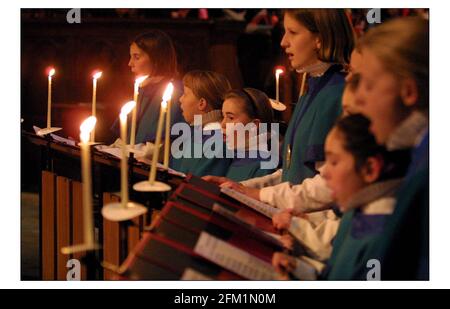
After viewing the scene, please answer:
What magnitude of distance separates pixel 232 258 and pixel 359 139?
558 millimetres

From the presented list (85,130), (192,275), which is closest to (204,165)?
(85,130)

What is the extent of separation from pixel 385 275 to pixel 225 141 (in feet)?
7.19

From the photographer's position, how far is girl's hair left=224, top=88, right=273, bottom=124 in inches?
208

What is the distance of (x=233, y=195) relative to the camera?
13.5ft

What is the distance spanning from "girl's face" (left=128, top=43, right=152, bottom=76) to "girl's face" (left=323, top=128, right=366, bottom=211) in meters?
3.00

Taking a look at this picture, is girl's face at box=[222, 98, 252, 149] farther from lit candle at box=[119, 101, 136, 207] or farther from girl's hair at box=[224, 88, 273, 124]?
lit candle at box=[119, 101, 136, 207]

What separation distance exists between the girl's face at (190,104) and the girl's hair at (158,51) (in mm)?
564

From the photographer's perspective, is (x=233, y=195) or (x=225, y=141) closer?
(x=233, y=195)

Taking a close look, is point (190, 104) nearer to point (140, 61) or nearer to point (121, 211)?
point (140, 61)

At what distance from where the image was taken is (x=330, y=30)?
4.37 m

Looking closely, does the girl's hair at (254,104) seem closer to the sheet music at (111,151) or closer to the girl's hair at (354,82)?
the sheet music at (111,151)
